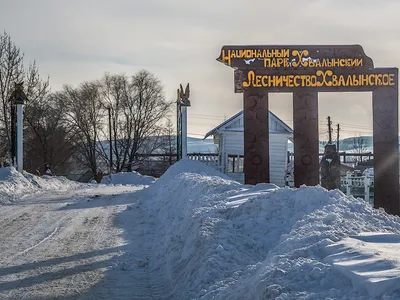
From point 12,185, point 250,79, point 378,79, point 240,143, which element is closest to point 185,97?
point 240,143

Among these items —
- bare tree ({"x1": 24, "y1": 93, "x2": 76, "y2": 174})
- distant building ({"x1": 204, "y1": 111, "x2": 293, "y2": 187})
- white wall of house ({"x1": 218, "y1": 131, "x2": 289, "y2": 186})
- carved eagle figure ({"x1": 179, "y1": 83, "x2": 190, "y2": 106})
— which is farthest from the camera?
bare tree ({"x1": 24, "y1": 93, "x2": 76, "y2": 174})

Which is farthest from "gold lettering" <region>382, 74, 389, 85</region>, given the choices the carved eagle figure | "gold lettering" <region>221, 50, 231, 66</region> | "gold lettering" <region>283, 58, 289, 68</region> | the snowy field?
the carved eagle figure

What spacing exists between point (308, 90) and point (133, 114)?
50044 mm

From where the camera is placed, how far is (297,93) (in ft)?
57.8

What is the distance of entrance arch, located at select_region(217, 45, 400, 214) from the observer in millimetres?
17422

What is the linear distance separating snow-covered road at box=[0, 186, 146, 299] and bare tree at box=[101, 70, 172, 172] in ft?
155

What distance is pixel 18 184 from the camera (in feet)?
88.0

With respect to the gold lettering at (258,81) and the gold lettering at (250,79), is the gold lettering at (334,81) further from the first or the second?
the gold lettering at (250,79)

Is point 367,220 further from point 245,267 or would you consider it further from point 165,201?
point 165,201

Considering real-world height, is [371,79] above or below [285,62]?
below

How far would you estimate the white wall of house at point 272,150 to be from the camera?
41.0 meters

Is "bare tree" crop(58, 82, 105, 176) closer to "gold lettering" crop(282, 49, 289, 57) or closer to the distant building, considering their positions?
the distant building

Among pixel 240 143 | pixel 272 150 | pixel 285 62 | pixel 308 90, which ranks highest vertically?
pixel 285 62

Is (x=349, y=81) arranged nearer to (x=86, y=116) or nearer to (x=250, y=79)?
(x=250, y=79)
